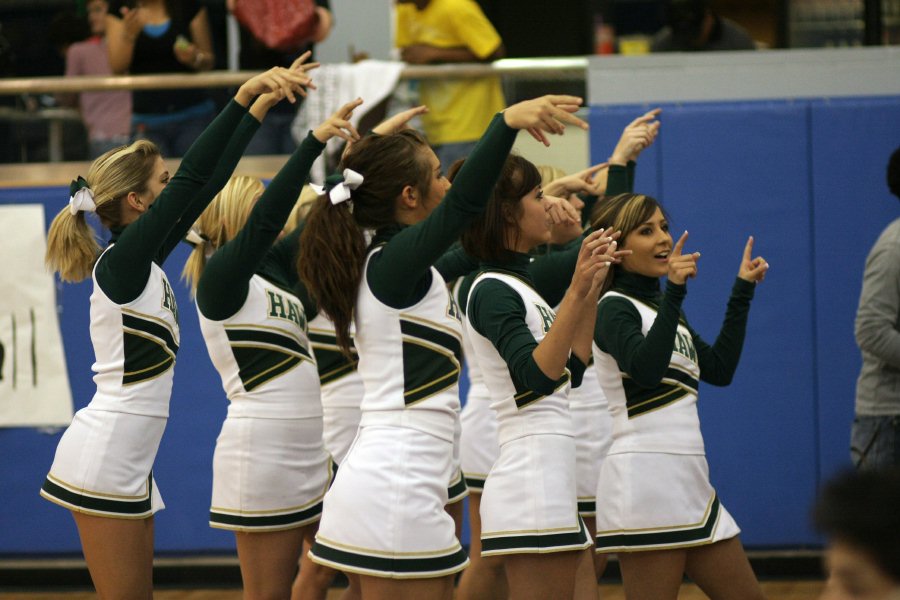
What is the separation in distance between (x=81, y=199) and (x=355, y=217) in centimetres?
88

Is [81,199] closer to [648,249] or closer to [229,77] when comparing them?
[648,249]

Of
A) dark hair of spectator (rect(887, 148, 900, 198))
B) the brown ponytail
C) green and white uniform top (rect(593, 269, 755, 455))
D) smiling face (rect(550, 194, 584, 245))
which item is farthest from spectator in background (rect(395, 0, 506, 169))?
the brown ponytail

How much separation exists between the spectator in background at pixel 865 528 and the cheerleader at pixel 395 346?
112cm

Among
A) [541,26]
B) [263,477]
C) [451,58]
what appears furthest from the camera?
Answer: [541,26]

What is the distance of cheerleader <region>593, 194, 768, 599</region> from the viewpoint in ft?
10.3

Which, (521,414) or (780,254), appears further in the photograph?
(780,254)

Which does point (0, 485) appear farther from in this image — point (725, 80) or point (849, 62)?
point (849, 62)

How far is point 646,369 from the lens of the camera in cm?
309

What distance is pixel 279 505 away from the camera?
3428mm

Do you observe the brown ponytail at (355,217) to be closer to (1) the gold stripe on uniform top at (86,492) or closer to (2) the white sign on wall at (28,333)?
(1) the gold stripe on uniform top at (86,492)

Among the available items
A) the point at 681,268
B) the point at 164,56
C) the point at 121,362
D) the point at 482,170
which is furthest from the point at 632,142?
the point at 164,56

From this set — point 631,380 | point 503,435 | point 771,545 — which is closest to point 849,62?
point 771,545

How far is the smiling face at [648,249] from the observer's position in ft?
11.0

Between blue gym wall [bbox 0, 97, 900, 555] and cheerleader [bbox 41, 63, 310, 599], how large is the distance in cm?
258
